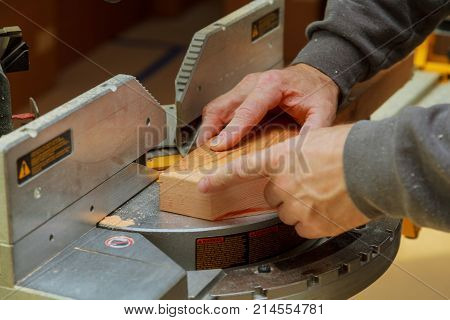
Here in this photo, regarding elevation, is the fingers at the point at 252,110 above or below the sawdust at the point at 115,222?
above

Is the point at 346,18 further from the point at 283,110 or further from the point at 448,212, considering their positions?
the point at 448,212

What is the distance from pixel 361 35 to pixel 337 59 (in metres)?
0.08

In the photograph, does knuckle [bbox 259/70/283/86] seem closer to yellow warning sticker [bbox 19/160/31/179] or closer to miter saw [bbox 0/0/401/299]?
miter saw [bbox 0/0/401/299]

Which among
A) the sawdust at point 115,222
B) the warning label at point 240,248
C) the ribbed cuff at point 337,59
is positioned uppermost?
the ribbed cuff at point 337,59

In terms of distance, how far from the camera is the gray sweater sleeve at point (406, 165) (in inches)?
44.6

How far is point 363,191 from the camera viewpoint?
1190 mm

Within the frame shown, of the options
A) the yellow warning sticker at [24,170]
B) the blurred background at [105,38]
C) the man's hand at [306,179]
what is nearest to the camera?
the yellow warning sticker at [24,170]

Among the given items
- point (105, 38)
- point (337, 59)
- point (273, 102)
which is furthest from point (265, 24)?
point (105, 38)

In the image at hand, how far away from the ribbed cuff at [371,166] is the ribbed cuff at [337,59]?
0.48m

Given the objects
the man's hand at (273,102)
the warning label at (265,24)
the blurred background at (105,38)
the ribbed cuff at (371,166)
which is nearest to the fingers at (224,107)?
the man's hand at (273,102)

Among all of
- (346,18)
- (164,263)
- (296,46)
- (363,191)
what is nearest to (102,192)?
(164,263)

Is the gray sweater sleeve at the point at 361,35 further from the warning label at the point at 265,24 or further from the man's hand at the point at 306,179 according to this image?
the man's hand at the point at 306,179

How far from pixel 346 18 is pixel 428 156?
675mm

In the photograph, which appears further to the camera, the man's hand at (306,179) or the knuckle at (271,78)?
the knuckle at (271,78)
